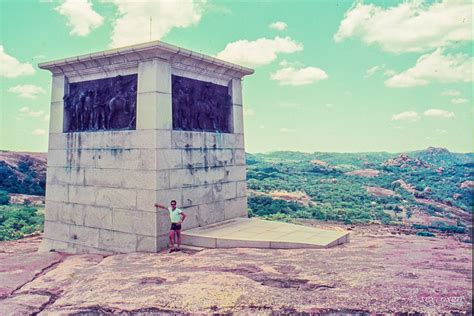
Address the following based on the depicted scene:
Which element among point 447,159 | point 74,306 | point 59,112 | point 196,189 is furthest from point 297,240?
point 447,159

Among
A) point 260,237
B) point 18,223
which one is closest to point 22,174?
point 18,223

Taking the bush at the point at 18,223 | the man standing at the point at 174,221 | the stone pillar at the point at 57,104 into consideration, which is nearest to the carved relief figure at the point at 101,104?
the stone pillar at the point at 57,104

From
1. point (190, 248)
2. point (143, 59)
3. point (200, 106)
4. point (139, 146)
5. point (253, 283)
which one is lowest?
point (190, 248)

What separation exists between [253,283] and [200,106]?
20.0 ft

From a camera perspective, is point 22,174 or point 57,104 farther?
point 22,174

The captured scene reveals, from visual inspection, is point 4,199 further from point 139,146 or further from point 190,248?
point 190,248

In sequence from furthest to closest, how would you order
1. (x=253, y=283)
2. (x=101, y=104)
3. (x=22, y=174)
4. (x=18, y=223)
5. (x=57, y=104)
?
(x=22, y=174), (x=18, y=223), (x=57, y=104), (x=101, y=104), (x=253, y=283)

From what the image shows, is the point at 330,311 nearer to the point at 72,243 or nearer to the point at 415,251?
the point at 415,251

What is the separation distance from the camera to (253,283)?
203 inches

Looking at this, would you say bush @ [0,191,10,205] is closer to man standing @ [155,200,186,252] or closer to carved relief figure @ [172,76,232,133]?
carved relief figure @ [172,76,232,133]

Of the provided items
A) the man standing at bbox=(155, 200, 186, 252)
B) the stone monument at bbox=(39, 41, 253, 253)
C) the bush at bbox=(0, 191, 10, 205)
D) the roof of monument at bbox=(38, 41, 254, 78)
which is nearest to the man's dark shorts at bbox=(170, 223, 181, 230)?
the man standing at bbox=(155, 200, 186, 252)

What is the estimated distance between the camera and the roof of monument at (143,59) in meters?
8.87

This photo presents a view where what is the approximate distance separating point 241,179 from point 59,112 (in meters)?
5.67

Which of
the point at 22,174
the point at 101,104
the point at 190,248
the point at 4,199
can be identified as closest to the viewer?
the point at 190,248
